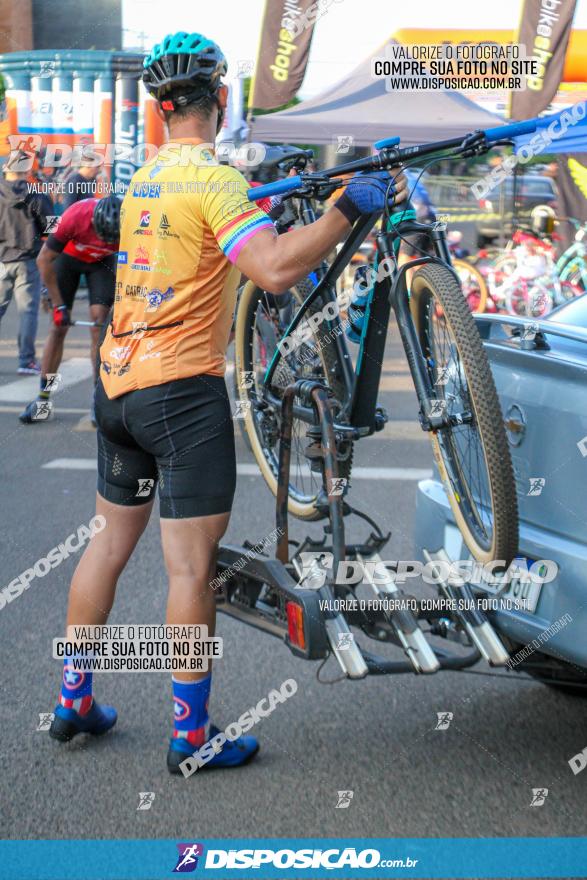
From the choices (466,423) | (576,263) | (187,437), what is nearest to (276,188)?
(187,437)

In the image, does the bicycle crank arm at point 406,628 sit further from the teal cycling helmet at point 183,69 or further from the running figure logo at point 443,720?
the teal cycling helmet at point 183,69

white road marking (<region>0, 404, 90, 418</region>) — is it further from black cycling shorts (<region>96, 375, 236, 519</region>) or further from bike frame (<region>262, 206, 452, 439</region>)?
black cycling shorts (<region>96, 375, 236, 519</region>)

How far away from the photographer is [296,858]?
117 inches

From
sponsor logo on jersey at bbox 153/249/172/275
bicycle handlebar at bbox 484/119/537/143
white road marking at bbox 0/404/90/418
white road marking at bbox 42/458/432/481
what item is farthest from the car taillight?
white road marking at bbox 0/404/90/418

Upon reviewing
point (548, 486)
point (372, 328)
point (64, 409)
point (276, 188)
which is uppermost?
point (276, 188)

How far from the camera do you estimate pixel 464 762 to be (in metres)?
3.58

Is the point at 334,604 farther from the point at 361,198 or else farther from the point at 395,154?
the point at 395,154

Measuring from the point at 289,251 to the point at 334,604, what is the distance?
106cm

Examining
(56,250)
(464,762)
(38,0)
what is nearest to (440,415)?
(464,762)

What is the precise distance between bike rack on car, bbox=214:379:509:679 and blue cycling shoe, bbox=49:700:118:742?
0.51m

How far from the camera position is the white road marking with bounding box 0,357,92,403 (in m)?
10.5

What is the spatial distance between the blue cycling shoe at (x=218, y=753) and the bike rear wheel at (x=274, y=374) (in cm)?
97

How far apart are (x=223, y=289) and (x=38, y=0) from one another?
21.7m

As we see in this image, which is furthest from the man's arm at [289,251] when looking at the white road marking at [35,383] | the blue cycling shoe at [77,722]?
the white road marking at [35,383]
